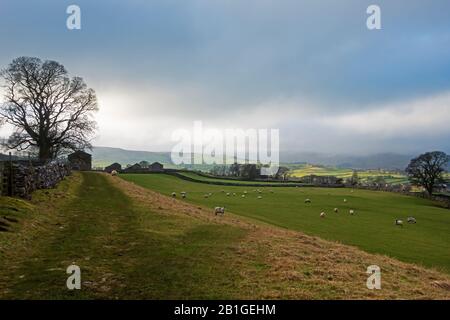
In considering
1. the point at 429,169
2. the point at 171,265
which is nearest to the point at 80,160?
the point at 171,265

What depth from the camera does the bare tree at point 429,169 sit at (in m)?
106

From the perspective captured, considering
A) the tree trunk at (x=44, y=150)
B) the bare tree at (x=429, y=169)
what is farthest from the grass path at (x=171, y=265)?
the bare tree at (x=429, y=169)

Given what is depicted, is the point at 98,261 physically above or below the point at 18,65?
below

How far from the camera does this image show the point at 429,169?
10675 cm

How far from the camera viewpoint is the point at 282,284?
10.0 meters

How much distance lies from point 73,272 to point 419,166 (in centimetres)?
11627

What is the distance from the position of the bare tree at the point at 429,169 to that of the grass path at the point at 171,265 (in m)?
103

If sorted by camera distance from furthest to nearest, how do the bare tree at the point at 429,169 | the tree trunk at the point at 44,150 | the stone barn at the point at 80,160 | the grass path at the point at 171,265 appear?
the bare tree at the point at 429,169 → the stone barn at the point at 80,160 → the tree trunk at the point at 44,150 → the grass path at the point at 171,265

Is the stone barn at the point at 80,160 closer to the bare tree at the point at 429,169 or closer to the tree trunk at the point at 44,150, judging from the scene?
the tree trunk at the point at 44,150

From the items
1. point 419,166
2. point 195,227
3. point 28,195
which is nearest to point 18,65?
point 28,195

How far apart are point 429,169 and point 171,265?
114 meters

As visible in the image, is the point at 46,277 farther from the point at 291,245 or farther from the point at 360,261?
the point at 360,261
